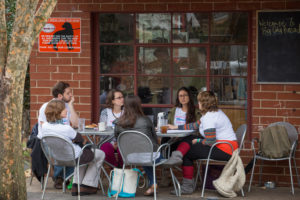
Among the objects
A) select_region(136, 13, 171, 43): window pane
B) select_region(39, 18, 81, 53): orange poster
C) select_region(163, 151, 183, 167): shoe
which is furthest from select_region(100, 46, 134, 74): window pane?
select_region(163, 151, 183, 167): shoe

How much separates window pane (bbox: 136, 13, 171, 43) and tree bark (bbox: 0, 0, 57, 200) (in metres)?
2.79

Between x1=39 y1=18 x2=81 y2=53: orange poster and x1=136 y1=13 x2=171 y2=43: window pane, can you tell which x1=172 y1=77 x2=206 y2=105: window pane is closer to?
x1=136 y1=13 x2=171 y2=43: window pane

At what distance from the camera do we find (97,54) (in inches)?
300

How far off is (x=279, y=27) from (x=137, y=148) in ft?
8.73

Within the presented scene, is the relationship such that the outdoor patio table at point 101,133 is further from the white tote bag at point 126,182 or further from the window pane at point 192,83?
the window pane at point 192,83

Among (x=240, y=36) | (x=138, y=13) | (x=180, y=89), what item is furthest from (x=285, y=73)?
(x=138, y=13)

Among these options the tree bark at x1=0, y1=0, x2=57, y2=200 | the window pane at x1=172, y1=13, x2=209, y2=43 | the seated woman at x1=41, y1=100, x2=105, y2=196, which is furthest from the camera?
the window pane at x1=172, y1=13, x2=209, y2=43

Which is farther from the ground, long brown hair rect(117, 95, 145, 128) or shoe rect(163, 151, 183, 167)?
long brown hair rect(117, 95, 145, 128)

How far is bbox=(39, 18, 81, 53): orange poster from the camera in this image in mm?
7453

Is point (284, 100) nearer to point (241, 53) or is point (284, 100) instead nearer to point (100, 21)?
point (241, 53)

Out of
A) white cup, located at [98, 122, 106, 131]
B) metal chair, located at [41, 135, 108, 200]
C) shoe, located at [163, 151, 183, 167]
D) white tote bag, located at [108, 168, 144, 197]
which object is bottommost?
white tote bag, located at [108, 168, 144, 197]

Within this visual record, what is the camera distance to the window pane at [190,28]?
7.41m

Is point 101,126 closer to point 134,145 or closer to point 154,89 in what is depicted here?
point 134,145

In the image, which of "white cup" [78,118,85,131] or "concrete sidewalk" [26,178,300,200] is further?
"white cup" [78,118,85,131]
